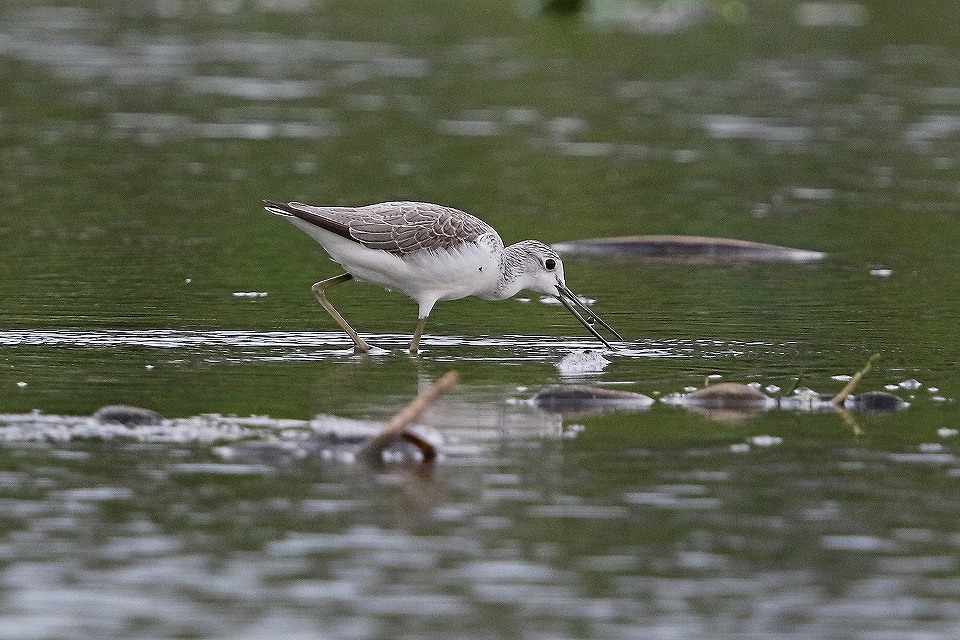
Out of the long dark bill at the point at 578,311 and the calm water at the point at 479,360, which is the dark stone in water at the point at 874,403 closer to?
the calm water at the point at 479,360

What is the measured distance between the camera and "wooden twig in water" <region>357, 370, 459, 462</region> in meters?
10.1

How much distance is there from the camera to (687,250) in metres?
19.4

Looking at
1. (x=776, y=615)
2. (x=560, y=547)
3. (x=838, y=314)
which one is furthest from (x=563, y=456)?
(x=838, y=314)

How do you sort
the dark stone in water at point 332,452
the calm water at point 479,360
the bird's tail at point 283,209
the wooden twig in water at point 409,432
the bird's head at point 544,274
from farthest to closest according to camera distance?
the bird's head at point 544,274 → the bird's tail at point 283,209 → the dark stone in water at point 332,452 → the wooden twig in water at point 409,432 → the calm water at point 479,360

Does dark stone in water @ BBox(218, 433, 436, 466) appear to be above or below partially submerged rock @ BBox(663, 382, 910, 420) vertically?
below

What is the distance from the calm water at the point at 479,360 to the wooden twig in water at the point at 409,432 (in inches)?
9.3

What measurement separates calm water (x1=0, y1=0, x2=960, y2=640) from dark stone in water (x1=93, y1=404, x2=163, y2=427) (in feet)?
0.44

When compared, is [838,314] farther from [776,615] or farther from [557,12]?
[557,12]

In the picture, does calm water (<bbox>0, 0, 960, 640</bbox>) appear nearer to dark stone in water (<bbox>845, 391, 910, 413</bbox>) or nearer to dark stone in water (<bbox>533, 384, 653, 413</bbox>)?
dark stone in water (<bbox>845, 391, 910, 413</bbox>)

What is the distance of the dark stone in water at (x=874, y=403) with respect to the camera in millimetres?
12273

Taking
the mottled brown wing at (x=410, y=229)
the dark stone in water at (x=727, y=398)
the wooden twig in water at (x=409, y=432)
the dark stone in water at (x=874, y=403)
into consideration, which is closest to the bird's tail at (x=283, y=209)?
the mottled brown wing at (x=410, y=229)

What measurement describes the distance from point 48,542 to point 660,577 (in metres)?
2.86

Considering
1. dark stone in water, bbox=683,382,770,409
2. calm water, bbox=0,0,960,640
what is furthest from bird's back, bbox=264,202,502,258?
dark stone in water, bbox=683,382,770,409

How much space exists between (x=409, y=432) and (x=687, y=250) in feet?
30.9
